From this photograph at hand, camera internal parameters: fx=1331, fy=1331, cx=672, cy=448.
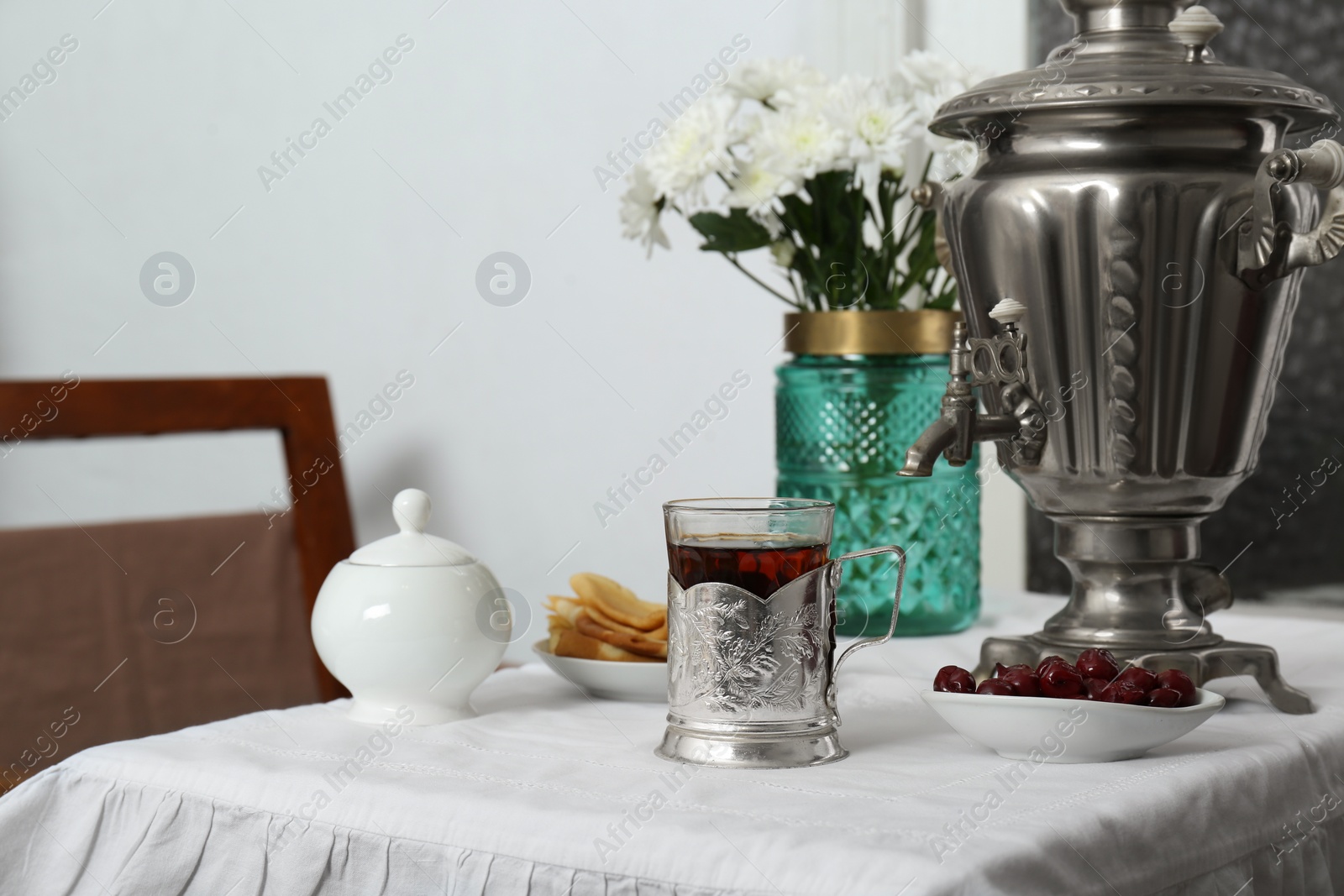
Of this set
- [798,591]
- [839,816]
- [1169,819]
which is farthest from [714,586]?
[1169,819]

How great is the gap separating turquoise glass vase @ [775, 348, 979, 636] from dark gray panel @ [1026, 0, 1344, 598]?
2.37 feet

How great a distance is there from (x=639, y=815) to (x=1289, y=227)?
1.86 feet

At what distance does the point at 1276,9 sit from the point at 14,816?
1636mm

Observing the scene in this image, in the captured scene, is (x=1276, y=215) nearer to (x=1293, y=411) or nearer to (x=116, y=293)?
(x=1293, y=411)

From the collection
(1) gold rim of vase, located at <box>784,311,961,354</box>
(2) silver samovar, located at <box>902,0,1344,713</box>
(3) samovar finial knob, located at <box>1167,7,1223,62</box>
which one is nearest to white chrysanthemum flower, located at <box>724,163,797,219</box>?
(1) gold rim of vase, located at <box>784,311,961,354</box>

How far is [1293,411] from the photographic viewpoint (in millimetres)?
1718

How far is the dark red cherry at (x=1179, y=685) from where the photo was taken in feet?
2.45

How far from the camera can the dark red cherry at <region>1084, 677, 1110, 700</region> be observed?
745 mm

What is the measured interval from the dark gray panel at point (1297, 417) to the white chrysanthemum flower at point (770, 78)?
2.26 ft

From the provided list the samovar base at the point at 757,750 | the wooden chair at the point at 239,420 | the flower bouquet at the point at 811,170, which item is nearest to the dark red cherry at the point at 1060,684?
the samovar base at the point at 757,750

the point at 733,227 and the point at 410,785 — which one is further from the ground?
the point at 733,227

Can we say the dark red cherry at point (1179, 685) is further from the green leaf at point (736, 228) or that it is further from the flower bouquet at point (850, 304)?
the green leaf at point (736, 228)

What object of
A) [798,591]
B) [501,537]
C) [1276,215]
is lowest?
[501,537]

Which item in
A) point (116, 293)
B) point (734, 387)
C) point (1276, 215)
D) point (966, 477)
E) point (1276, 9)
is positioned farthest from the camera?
point (116, 293)
